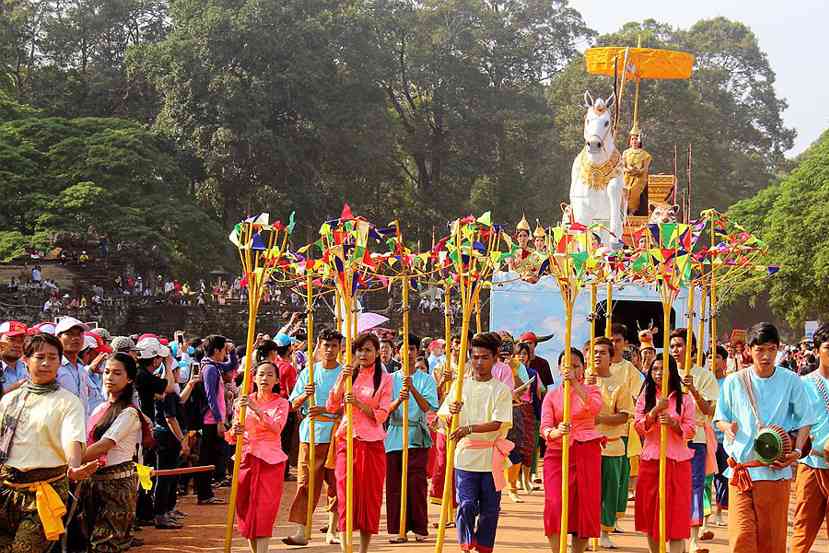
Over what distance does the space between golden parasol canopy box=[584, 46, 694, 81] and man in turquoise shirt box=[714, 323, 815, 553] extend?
22.0m

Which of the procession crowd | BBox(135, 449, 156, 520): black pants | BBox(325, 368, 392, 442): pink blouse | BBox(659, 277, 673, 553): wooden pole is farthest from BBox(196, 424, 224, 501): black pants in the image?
BBox(659, 277, 673, 553): wooden pole

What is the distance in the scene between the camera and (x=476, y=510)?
7.91m

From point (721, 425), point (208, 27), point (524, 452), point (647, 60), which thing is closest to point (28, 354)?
point (721, 425)

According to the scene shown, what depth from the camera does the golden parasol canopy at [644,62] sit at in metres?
28.4

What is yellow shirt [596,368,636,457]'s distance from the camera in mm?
8945

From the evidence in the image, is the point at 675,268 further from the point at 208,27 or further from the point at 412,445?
the point at 208,27

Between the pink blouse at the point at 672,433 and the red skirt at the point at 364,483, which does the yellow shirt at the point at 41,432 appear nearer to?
the red skirt at the point at 364,483

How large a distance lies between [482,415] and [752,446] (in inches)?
69.4

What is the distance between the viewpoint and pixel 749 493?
7094 mm

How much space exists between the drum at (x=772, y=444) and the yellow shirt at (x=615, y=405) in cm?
194

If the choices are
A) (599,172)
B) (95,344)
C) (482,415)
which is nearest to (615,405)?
(482,415)

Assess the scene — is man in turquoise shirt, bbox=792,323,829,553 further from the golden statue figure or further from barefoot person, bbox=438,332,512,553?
the golden statue figure

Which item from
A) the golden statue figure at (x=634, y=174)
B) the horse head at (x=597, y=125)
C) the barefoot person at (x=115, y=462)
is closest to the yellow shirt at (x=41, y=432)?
the barefoot person at (x=115, y=462)

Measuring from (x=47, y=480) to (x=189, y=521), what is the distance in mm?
4996
